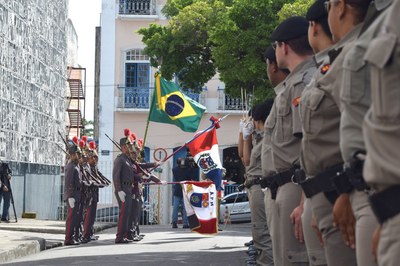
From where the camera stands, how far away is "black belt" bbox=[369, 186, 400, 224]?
398 centimetres

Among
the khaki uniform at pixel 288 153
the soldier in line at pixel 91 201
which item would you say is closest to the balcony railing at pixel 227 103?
the soldier in line at pixel 91 201

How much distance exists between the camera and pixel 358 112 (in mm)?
4656

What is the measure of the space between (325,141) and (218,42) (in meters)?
15.9

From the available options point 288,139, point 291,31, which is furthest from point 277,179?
point 291,31

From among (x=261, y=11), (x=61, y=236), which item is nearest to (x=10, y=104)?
(x=61, y=236)

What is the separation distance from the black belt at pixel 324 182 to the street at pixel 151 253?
337 inches

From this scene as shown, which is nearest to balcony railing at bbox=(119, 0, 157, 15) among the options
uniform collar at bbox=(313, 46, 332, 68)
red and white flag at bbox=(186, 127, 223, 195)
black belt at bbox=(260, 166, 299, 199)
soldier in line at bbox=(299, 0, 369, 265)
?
red and white flag at bbox=(186, 127, 223, 195)

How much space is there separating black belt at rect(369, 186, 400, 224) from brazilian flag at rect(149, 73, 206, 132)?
20293 millimetres

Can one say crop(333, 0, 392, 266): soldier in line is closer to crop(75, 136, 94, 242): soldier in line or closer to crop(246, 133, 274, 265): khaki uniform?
crop(246, 133, 274, 265): khaki uniform

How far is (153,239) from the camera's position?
21547mm

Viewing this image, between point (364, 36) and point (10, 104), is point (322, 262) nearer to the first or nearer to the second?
point (364, 36)

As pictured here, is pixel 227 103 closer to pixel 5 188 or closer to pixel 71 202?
pixel 5 188

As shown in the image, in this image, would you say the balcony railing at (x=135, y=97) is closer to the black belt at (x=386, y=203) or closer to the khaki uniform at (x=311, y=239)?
the khaki uniform at (x=311, y=239)

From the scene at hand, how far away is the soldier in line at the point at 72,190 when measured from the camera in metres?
19.9
